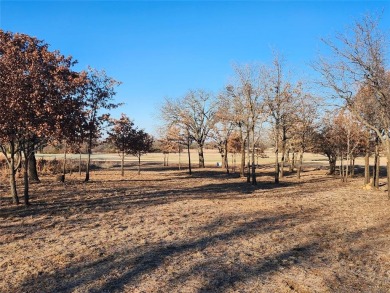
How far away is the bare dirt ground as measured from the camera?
17.6 ft

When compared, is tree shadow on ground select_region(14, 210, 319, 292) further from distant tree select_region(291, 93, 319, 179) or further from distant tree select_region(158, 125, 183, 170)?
distant tree select_region(158, 125, 183, 170)

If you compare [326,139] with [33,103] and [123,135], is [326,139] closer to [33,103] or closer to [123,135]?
[123,135]

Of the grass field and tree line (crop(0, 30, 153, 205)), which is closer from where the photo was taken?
the grass field

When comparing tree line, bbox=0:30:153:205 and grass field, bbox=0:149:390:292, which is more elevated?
tree line, bbox=0:30:153:205

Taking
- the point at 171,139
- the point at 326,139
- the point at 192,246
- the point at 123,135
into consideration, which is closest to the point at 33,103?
the point at 192,246

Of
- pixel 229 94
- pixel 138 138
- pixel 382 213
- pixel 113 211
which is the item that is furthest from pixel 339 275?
pixel 138 138

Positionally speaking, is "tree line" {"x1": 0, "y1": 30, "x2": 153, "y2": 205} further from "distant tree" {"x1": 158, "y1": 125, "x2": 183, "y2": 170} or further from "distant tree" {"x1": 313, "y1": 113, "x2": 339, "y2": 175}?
"distant tree" {"x1": 158, "y1": 125, "x2": 183, "y2": 170}

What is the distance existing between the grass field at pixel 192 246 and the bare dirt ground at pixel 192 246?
0.06ft

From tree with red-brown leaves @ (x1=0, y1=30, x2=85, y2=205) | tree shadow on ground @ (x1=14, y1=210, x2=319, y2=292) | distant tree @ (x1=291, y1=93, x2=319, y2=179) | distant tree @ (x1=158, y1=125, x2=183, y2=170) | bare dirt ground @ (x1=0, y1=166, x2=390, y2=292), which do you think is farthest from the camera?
distant tree @ (x1=158, y1=125, x2=183, y2=170)

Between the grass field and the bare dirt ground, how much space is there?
0.06ft

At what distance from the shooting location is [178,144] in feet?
132

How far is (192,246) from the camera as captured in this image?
738cm

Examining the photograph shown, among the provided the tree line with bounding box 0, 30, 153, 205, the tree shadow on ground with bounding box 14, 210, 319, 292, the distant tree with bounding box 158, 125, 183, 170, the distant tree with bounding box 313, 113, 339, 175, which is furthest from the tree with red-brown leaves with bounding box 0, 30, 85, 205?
the distant tree with bounding box 158, 125, 183, 170

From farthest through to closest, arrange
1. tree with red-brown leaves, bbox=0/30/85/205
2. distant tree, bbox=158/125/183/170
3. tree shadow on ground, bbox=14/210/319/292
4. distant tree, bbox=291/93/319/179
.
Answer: distant tree, bbox=158/125/183/170, distant tree, bbox=291/93/319/179, tree with red-brown leaves, bbox=0/30/85/205, tree shadow on ground, bbox=14/210/319/292
